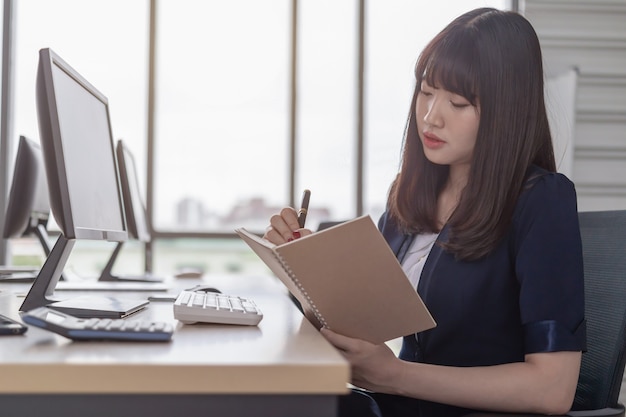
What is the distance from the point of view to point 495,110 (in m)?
1.31

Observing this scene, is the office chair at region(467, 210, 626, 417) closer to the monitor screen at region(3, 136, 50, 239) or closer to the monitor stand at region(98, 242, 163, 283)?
the monitor stand at region(98, 242, 163, 283)

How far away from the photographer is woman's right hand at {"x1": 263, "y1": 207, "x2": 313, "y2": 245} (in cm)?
134

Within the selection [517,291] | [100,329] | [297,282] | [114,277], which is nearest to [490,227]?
[517,291]

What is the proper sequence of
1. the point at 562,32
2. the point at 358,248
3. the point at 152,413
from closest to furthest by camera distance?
the point at 152,413
the point at 358,248
the point at 562,32

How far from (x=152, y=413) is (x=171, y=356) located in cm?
7

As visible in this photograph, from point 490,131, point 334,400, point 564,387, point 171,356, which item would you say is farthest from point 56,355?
point 490,131

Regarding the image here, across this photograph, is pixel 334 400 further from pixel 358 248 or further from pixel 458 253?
pixel 458 253

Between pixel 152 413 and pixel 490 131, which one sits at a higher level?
pixel 490 131

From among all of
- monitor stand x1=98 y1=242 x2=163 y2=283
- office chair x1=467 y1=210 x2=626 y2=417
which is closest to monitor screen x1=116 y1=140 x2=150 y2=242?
monitor stand x1=98 y1=242 x2=163 y2=283

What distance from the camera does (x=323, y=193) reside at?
4191 millimetres

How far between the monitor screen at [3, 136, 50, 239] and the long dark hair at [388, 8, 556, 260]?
1520mm

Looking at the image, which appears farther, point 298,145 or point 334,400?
point 298,145

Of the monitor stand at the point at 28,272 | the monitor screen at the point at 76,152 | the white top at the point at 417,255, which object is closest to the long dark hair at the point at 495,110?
the white top at the point at 417,255

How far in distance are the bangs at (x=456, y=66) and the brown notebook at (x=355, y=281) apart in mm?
542
